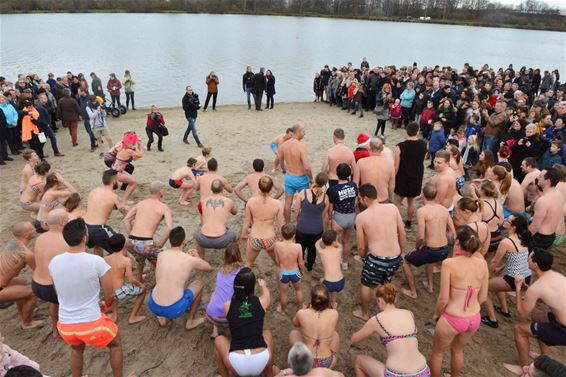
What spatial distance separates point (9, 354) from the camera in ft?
10.5

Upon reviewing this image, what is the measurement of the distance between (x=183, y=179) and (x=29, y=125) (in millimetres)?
5179

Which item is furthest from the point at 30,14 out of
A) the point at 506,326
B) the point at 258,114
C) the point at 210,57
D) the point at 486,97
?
the point at 506,326

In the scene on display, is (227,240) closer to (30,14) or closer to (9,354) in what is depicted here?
(9,354)

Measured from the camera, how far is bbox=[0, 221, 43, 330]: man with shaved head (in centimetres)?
452

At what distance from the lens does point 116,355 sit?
12.8 ft

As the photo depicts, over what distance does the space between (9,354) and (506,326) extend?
217 inches

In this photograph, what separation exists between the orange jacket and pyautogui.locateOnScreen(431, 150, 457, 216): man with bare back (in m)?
9.81

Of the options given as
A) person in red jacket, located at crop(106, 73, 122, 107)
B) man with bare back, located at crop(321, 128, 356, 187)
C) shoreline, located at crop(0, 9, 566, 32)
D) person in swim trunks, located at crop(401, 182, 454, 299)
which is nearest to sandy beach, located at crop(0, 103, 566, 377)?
person in swim trunks, located at crop(401, 182, 454, 299)

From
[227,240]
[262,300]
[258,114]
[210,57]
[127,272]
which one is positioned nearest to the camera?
[262,300]

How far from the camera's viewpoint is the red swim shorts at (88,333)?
3648 millimetres

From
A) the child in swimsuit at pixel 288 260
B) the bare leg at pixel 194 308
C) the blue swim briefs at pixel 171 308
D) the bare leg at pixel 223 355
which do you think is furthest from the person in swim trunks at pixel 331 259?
the blue swim briefs at pixel 171 308

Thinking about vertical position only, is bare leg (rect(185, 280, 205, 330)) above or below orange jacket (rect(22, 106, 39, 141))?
below

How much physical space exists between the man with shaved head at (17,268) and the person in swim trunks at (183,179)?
3148 millimetres

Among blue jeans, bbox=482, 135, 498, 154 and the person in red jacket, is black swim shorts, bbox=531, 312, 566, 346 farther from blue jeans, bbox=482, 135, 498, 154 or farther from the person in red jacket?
the person in red jacket
